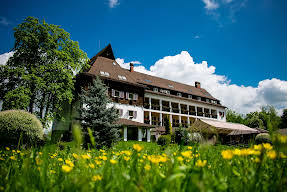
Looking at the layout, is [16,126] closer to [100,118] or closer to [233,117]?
[100,118]

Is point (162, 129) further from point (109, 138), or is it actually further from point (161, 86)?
point (109, 138)

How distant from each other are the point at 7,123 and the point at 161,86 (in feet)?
88.7

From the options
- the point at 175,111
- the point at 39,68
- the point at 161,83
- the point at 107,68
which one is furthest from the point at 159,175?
the point at 161,83

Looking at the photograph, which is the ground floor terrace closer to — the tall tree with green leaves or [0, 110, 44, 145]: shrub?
the tall tree with green leaves

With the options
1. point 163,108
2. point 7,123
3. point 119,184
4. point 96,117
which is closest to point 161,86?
point 163,108

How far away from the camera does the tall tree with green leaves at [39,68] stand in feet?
60.6

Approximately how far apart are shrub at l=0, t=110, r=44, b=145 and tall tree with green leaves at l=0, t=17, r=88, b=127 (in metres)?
8.62

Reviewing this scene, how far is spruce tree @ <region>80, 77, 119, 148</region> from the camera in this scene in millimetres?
12791

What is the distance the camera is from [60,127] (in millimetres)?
27500

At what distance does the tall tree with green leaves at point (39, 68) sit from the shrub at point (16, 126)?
862 cm

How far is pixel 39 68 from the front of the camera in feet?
63.9

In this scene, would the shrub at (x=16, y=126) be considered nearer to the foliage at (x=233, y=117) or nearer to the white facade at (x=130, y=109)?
the white facade at (x=130, y=109)

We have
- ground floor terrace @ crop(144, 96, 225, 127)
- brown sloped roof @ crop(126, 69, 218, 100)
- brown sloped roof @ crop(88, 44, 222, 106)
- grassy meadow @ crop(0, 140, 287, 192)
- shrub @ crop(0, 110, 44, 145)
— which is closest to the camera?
grassy meadow @ crop(0, 140, 287, 192)

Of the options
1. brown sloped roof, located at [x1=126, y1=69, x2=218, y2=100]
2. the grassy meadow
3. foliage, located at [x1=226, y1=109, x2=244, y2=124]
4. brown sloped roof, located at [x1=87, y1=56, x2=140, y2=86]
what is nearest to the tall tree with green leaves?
brown sloped roof, located at [x1=87, y1=56, x2=140, y2=86]
